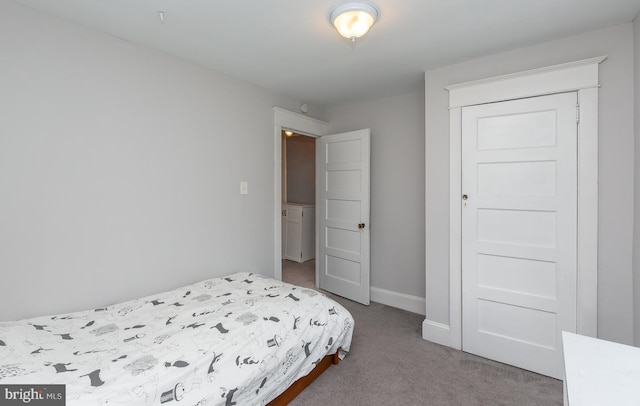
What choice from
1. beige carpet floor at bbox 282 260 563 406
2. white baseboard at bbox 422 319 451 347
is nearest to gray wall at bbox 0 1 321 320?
beige carpet floor at bbox 282 260 563 406

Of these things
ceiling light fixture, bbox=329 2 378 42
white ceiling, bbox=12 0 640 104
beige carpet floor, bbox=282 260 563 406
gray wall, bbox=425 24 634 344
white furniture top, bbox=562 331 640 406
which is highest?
white ceiling, bbox=12 0 640 104

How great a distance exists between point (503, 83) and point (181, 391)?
277 centimetres

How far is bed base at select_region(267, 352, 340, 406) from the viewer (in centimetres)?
177

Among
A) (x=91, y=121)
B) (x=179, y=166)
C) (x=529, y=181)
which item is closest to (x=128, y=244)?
(x=179, y=166)

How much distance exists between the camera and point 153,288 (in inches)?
88.0

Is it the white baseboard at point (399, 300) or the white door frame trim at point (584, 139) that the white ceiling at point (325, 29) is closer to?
the white door frame trim at point (584, 139)

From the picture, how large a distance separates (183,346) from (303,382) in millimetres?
872

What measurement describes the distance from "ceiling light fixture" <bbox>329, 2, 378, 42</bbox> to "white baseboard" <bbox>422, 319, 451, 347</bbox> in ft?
7.68

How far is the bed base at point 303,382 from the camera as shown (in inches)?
69.6

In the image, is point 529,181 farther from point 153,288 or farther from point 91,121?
point 91,121

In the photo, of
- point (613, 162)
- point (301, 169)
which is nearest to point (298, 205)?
point (301, 169)

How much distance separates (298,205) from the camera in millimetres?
5324

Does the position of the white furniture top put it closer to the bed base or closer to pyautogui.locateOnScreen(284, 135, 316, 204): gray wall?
the bed base

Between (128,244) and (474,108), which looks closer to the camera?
(128,244)
